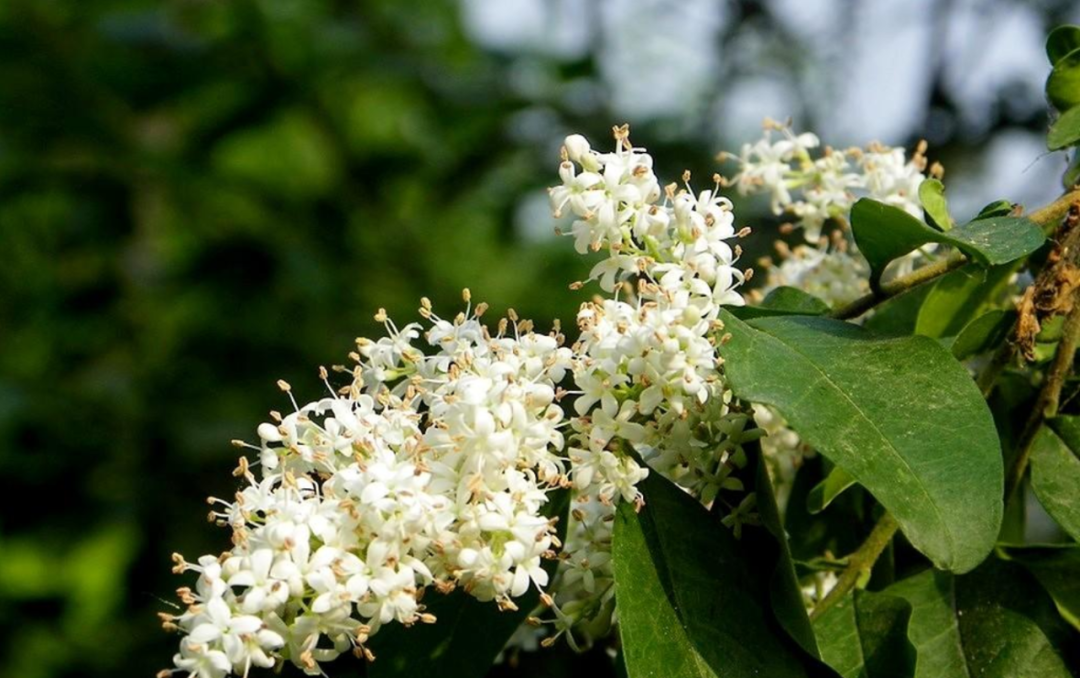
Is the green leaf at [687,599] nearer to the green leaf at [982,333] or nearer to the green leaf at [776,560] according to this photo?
the green leaf at [776,560]

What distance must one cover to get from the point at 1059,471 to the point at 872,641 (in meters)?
0.22

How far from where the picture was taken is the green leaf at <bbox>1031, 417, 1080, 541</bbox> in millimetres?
1004

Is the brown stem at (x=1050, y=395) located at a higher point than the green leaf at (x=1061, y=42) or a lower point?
lower

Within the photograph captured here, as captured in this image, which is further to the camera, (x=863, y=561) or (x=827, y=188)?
(x=827, y=188)

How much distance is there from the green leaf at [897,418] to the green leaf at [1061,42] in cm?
42

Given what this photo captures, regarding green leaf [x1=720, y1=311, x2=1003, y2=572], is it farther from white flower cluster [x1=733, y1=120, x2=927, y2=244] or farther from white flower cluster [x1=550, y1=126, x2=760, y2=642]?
white flower cluster [x1=733, y1=120, x2=927, y2=244]

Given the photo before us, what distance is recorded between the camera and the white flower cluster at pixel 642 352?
98 cm

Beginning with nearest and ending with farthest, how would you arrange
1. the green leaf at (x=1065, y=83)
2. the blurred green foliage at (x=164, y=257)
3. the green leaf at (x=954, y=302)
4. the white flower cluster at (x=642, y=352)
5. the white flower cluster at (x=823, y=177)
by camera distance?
the white flower cluster at (x=642, y=352)
the green leaf at (x=1065, y=83)
the green leaf at (x=954, y=302)
the white flower cluster at (x=823, y=177)
the blurred green foliage at (x=164, y=257)

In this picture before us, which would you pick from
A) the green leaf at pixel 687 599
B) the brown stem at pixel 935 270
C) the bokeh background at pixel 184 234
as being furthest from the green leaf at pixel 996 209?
the bokeh background at pixel 184 234

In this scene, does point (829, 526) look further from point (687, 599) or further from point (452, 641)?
point (452, 641)

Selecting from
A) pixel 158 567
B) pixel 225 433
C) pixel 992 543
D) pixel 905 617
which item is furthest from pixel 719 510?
pixel 158 567

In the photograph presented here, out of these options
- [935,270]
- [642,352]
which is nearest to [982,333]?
[935,270]

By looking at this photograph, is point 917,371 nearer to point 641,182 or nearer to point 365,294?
point 641,182

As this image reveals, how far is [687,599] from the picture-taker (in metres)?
0.99
